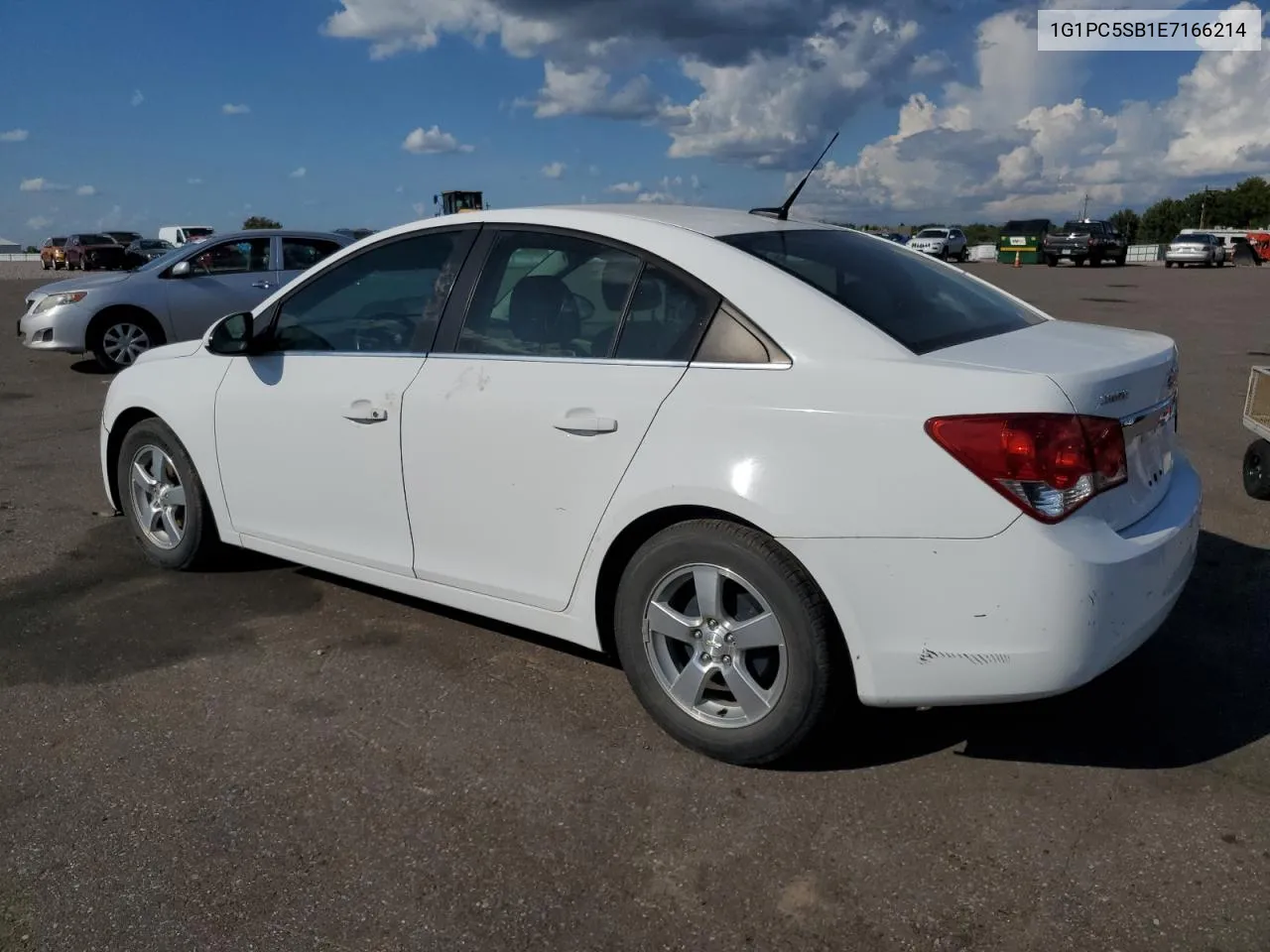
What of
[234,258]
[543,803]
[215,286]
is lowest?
[543,803]

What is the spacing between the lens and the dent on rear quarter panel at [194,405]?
455 cm

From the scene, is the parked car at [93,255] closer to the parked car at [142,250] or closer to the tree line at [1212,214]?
the parked car at [142,250]

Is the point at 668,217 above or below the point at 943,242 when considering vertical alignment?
below

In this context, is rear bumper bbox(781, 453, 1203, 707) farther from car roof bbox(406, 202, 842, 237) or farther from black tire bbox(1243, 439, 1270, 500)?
black tire bbox(1243, 439, 1270, 500)

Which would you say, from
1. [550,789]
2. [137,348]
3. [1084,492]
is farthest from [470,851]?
[137,348]

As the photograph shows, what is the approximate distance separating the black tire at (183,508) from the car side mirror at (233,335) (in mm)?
637

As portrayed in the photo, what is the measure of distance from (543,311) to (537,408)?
16.0 inches

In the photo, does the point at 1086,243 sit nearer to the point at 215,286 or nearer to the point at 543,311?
the point at 215,286

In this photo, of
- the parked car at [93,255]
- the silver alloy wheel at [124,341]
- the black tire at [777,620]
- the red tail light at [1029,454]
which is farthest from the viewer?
the parked car at [93,255]

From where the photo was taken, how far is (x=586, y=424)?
330 cm

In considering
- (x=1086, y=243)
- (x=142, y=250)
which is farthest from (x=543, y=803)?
(x=142, y=250)

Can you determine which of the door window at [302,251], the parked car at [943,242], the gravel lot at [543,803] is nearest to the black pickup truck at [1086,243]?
the parked car at [943,242]

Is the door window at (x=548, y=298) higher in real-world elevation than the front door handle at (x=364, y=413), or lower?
higher

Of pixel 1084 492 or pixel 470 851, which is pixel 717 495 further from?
pixel 470 851
